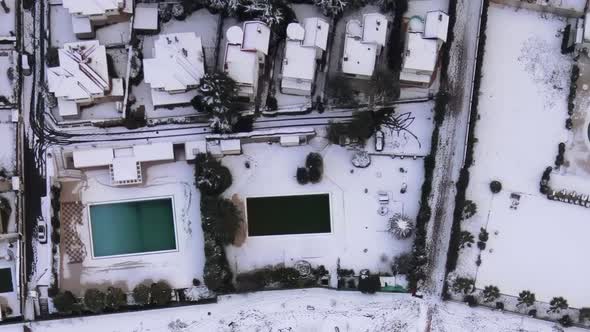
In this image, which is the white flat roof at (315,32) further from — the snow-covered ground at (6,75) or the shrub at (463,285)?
the snow-covered ground at (6,75)

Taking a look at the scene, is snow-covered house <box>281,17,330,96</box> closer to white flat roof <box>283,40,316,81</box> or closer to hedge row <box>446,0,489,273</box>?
white flat roof <box>283,40,316,81</box>

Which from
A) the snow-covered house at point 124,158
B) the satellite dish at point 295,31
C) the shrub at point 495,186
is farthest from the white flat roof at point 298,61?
the shrub at point 495,186

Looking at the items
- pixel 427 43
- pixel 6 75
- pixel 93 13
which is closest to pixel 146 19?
pixel 93 13

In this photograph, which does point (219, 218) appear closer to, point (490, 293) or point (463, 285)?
point (463, 285)

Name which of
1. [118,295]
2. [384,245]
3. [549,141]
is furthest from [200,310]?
[549,141]

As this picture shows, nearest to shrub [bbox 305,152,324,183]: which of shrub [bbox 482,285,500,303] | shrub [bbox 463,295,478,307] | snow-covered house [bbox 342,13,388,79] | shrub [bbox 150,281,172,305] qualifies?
snow-covered house [bbox 342,13,388,79]
